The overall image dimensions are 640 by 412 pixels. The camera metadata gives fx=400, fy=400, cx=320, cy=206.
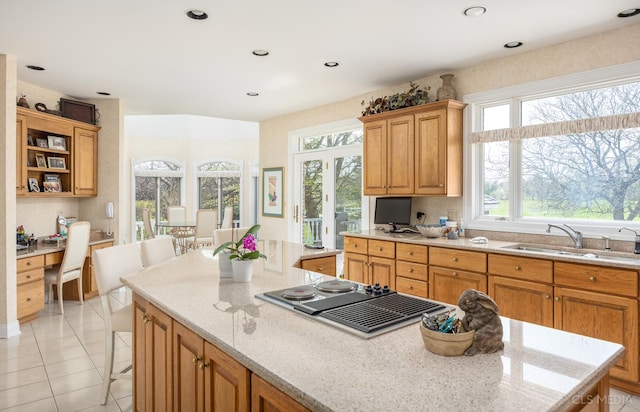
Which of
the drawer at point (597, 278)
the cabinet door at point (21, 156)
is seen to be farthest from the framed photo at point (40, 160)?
the drawer at point (597, 278)

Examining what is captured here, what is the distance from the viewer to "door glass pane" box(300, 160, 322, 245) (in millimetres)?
6094

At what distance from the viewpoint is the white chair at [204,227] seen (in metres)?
7.30

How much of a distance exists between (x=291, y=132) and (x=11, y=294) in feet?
13.7

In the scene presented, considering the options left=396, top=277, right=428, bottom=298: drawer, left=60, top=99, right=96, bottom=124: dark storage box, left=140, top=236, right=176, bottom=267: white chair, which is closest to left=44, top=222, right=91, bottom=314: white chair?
left=60, top=99, right=96, bottom=124: dark storage box

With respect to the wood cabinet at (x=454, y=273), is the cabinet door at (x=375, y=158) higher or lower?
higher

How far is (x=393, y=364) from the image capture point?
1131 mm

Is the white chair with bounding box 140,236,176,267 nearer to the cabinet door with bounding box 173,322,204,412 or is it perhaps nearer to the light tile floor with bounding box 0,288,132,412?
the light tile floor with bounding box 0,288,132,412

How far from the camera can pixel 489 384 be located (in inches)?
39.8

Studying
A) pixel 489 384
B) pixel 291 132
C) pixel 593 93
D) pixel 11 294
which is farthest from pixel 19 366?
pixel 593 93

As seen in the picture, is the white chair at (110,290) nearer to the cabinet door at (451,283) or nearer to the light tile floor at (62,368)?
the light tile floor at (62,368)

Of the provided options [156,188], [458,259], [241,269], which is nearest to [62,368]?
[241,269]

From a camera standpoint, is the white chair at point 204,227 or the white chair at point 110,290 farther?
the white chair at point 204,227

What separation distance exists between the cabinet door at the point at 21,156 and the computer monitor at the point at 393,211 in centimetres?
414

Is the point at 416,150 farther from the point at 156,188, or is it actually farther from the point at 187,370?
the point at 156,188
